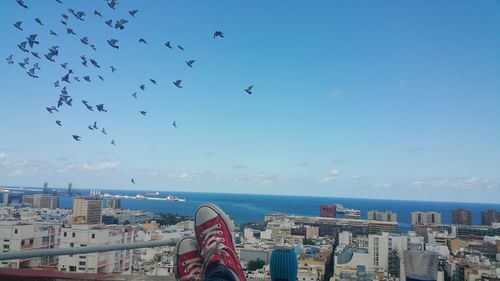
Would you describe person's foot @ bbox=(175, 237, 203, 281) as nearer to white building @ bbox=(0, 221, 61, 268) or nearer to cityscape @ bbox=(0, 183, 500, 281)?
cityscape @ bbox=(0, 183, 500, 281)

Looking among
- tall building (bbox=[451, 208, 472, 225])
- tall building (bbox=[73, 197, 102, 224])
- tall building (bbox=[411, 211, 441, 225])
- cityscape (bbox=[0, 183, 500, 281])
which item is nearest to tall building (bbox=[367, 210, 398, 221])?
Result: cityscape (bbox=[0, 183, 500, 281])

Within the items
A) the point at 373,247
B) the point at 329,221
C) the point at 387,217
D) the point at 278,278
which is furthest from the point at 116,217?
the point at 387,217

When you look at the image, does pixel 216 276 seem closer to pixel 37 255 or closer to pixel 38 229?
pixel 37 255

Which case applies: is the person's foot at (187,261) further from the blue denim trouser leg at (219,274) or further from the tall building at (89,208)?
the tall building at (89,208)

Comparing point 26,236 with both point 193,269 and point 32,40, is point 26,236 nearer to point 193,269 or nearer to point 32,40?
point 32,40

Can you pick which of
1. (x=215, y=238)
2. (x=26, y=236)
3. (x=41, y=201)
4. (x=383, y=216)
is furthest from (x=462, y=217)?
(x=215, y=238)

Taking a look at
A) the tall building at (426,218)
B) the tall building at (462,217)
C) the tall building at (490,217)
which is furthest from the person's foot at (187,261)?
the tall building at (426,218)
